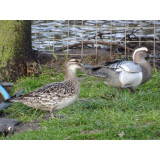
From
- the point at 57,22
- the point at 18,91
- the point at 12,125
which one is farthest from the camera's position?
the point at 57,22

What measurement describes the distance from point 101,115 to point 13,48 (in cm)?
314

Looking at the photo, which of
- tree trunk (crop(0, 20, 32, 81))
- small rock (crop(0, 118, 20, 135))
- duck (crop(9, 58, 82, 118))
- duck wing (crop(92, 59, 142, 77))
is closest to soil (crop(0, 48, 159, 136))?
tree trunk (crop(0, 20, 32, 81))

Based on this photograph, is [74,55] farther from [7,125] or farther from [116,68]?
[7,125]

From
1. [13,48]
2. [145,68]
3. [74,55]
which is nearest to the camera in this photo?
[145,68]

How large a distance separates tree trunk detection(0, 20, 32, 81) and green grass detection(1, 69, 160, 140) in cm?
50

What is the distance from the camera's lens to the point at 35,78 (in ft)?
27.4

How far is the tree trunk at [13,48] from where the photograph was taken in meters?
8.27

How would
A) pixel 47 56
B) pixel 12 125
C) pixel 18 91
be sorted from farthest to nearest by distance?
pixel 47 56, pixel 18 91, pixel 12 125

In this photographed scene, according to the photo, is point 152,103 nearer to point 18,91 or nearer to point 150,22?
point 18,91

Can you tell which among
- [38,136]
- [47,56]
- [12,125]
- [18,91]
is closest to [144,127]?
[38,136]

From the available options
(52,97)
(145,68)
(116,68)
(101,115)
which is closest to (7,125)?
(52,97)

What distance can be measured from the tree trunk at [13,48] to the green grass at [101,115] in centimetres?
50

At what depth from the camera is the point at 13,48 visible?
27.3 feet

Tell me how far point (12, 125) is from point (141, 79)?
8.67ft
